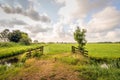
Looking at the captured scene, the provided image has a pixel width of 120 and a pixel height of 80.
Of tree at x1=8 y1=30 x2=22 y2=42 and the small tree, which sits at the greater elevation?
tree at x1=8 y1=30 x2=22 y2=42

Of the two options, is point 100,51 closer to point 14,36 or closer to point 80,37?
point 80,37

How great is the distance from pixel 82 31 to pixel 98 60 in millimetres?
10908

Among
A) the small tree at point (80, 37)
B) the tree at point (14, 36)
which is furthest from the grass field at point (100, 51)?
the tree at point (14, 36)

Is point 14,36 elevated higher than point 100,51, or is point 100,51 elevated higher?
point 14,36

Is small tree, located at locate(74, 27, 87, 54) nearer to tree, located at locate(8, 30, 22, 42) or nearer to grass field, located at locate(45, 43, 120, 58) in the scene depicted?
grass field, located at locate(45, 43, 120, 58)

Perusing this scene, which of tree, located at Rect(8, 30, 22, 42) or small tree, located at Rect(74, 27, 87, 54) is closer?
small tree, located at Rect(74, 27, 87, 54)

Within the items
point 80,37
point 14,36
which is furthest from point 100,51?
point 14,36

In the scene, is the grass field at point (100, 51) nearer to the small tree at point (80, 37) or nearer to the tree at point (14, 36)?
→ the small tree at point (80, 37)

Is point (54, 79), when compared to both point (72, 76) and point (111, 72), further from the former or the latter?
point (111, 72)

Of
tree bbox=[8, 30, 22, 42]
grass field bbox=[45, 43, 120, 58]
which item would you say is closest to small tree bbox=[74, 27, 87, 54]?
grass field bbox=[45, 43, 120, 58]

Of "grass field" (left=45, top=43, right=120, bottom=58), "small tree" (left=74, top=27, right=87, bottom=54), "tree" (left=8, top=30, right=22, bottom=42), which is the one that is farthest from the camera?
"tree" (left=8, top=30, right=22, bottom=42)

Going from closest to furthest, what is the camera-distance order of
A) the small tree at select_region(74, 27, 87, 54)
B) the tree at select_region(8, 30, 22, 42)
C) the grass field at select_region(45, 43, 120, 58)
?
the grass field at select_region(45, 43, 120, 58), the small tree at select_region(74, 27, 87, 54), the tree at select_region(8, 30, 22, 42)

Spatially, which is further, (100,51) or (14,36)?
(14,36)

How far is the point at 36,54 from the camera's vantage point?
30031mm
